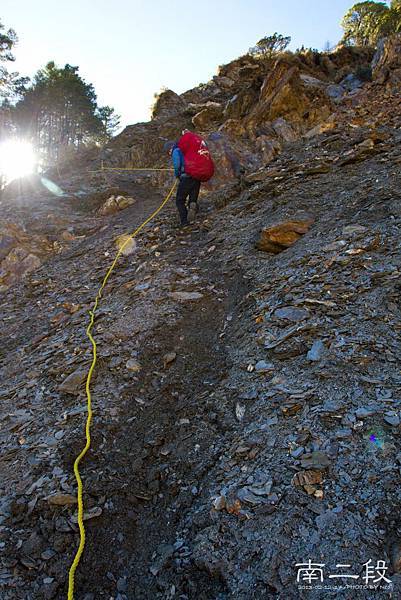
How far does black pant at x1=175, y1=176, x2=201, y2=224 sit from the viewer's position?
306 inches

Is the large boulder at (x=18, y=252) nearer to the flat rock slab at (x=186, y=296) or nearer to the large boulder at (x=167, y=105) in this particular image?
the flat rock slab at (x=186, y=296)

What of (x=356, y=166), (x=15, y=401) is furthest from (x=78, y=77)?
(x=15, y=401)

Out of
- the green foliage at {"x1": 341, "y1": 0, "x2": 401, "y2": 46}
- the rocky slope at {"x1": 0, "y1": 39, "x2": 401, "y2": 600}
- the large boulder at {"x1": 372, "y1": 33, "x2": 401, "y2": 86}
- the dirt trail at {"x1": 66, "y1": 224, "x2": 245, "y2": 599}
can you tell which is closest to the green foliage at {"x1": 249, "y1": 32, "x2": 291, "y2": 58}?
the green foliage at {"x1": 341, "y1": 0, "x2": 401, "y2": 46}

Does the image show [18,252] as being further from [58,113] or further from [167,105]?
[58,113]

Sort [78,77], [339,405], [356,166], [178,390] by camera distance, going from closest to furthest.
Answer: [339,405] → [178,390] → [356,166] → [78,77]

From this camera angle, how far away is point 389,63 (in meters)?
12.7

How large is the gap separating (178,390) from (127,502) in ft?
4.22

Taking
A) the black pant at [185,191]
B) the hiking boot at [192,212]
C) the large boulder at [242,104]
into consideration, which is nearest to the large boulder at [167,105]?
the large boulder at [242,104]

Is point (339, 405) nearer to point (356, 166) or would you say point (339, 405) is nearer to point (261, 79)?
point (356, 166)

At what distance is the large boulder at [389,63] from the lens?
1179cm

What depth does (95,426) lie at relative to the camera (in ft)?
11.6

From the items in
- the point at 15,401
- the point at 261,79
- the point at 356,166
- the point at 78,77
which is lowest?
the point at 15,401

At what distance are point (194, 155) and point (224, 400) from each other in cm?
564

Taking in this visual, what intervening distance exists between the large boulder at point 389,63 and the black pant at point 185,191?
8.53 meters
